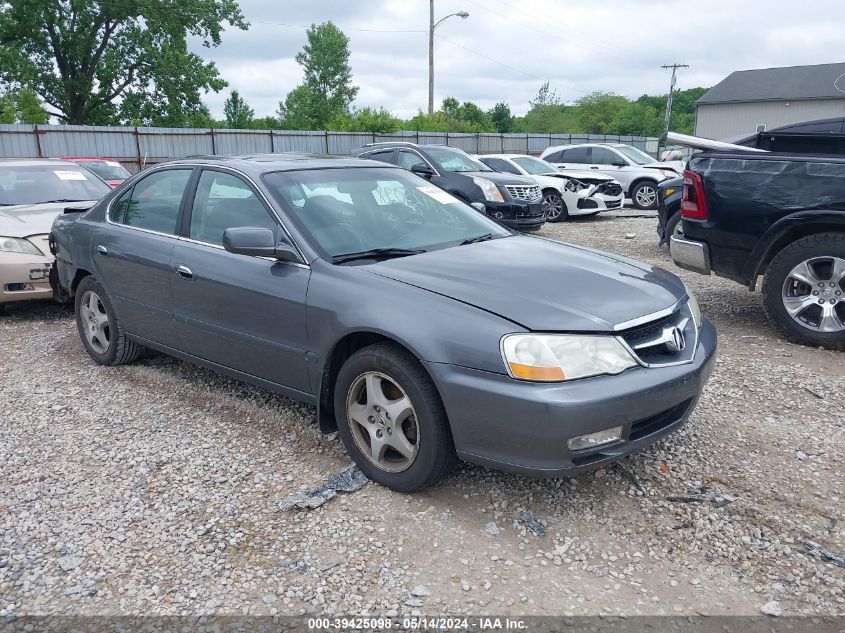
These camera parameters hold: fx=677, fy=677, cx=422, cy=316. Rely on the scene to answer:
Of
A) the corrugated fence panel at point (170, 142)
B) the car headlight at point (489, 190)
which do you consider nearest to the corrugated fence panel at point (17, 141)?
the corrugated fence panel at point (170, 142)

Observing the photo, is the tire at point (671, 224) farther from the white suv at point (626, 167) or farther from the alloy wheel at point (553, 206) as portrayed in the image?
the white suv at point (626, 167)

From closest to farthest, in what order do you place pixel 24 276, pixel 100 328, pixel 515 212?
pixel 100 328 → pixel 24 276 → pixel 515 212

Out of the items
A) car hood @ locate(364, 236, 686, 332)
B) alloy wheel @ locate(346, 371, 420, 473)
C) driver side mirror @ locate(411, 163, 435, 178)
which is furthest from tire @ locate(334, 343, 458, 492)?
driver side mirror @ locate(411, 163, 435, 178)

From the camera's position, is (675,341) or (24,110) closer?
(675,341)

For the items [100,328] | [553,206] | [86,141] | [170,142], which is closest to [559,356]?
[100,328]

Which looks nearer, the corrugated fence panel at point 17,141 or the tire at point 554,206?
the tire at point 554,206

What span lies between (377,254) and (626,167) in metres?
14.0

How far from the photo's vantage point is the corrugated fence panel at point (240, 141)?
2211 cm

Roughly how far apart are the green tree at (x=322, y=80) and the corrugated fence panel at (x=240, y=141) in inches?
1976

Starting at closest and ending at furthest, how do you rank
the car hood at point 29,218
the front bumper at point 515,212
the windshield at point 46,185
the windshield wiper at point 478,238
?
the windshield wiper at point 478,238 → the car hood at point 29,218 → the windshield at point 46,185 → the front bumper at point 515,212

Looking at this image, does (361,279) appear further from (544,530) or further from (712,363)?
(712,363)

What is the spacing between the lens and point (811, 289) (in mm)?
5219

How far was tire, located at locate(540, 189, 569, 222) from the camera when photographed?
45.0ft

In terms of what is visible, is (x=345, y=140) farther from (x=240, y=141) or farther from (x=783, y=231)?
(x=783, y=231)
